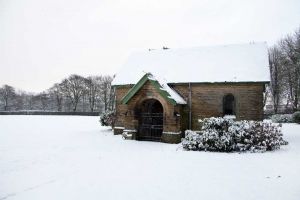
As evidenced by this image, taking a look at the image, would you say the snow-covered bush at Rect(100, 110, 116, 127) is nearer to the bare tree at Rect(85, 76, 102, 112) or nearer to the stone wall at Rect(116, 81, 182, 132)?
the stone wall at Rect(116, 81, 182, 132)

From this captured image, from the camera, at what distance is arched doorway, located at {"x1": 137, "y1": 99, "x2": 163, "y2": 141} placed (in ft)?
66.4

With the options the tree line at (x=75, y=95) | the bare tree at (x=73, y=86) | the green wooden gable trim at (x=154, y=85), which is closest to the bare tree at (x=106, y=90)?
the tree line at (x=75, y=95)

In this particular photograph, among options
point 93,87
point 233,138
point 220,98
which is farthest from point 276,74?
point 93,87

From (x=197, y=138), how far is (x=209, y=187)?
709cm

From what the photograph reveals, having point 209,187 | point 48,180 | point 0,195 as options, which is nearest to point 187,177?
point 209,187

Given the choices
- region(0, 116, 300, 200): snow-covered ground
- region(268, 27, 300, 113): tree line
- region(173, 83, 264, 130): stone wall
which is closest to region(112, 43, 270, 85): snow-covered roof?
region(173, 83, 264, 130): stone wall

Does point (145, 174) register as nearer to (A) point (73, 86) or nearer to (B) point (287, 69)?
(B) point (287, 69)

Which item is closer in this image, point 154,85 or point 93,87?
point 154,85

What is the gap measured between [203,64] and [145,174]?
14.5 m

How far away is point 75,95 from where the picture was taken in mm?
74125

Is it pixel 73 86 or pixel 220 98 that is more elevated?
pixel 73 86

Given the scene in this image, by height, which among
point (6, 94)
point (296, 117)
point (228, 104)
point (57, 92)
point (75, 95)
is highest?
point (6, 94)

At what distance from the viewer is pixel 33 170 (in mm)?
10484

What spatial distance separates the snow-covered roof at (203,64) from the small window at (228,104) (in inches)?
54.9
